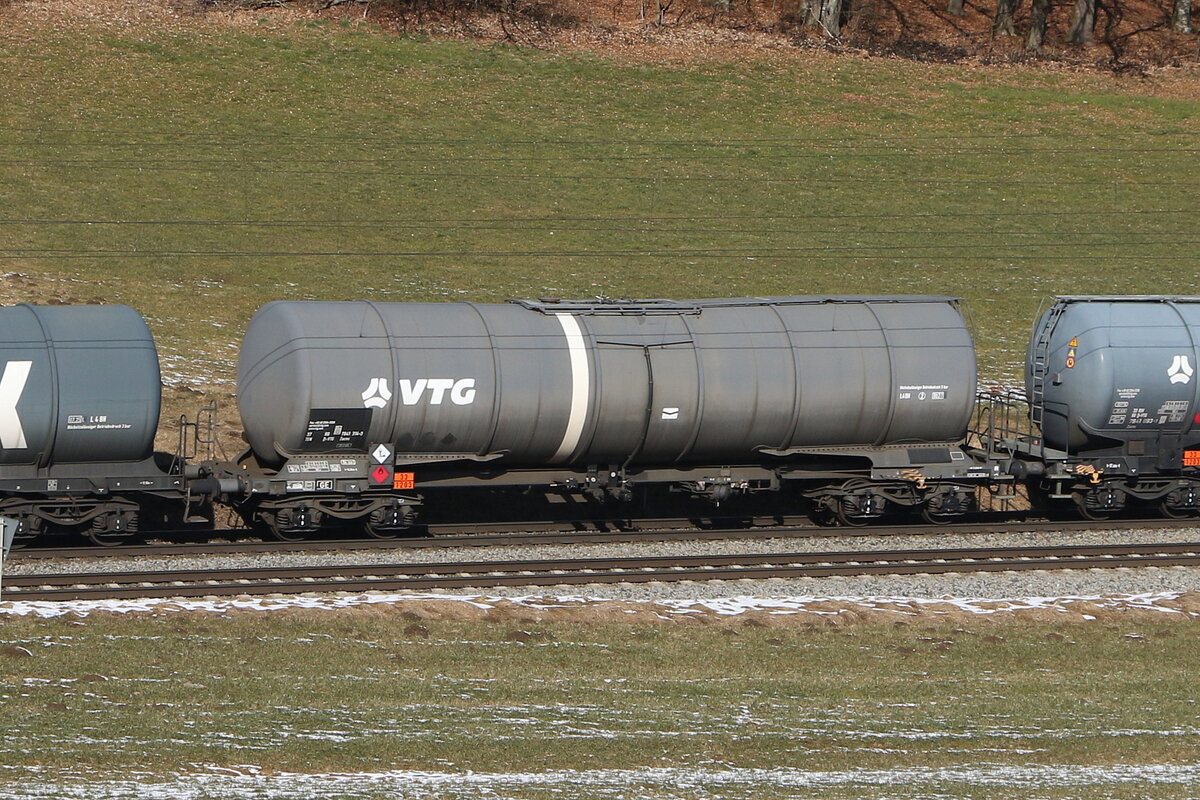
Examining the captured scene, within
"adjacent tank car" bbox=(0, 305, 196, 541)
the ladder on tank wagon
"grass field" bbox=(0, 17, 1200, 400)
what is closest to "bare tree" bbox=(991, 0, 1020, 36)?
"grass field" bbox=(0, 17, 1200, 400)

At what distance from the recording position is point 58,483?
73.8 ft

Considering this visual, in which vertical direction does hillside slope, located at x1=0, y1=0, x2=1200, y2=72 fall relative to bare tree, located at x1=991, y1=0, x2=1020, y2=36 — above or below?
below

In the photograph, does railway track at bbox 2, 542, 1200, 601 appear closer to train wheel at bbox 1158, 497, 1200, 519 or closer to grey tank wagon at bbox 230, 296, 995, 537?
grey tank wagon at bbox 230, 296, 995, 537

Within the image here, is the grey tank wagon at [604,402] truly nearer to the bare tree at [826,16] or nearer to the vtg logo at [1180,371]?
the vtg logo at [1180,371]

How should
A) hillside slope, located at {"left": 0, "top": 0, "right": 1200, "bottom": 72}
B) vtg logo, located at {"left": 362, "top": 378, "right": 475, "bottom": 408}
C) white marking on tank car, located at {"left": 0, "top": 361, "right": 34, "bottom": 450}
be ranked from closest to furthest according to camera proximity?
white marking on tank car, located at {"left": 0, "top": 361, "right": 34, "bottom": 450} < vtg logo, located at {"left": 362, "top": 378, "right": 475, "bottom": 408} < hillside slope, located at {"left": 0, "top": 0, "right": 1200, "bottom": 72}

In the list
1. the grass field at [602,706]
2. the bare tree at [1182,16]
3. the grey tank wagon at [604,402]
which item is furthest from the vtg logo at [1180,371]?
the bare tree at [1182,16]

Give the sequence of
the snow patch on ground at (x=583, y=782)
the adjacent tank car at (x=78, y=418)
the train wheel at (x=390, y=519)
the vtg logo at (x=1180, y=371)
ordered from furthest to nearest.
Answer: the vtg logo at (x=1180, y=371), the train wheel at (x=390, y=519), the adjacent tank car at (x=78, y=418), the snow patch on ground at (x=583, y=782)

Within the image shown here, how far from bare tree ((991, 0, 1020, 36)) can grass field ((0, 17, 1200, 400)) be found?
15.1 feet

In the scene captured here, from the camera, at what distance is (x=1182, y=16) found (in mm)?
67375

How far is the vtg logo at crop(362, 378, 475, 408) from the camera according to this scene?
23.1m

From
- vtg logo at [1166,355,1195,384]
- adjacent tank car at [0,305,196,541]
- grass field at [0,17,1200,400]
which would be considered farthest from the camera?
grass field at [0,17,1200,400]

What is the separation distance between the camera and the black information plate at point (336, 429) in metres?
22.9

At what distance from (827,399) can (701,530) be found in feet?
10.8

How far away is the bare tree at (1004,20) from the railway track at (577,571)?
4602 cm
